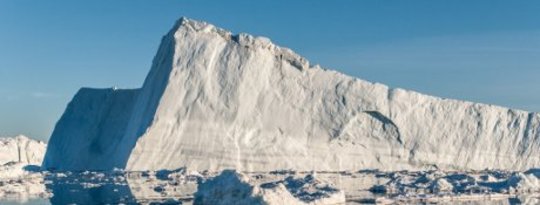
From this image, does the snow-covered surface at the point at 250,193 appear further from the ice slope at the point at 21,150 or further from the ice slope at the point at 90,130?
the ice slope at the point at 21,150

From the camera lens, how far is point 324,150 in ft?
90.8

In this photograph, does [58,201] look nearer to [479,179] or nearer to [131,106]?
[479,179]

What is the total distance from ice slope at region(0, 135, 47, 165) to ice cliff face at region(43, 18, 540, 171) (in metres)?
14.5

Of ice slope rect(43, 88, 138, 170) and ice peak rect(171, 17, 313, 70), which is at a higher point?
ice peak rect(171, 17, 313, 70)

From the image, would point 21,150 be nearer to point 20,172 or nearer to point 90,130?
point 90,130

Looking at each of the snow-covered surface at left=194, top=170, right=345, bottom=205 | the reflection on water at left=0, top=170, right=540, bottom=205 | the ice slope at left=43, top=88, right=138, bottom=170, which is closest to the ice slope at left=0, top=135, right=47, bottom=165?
the ice slope at left=43, top=88, right=138, bottom=170

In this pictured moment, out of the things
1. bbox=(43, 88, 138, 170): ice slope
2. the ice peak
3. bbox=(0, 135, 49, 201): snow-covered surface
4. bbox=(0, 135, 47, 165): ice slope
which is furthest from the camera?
bbox=(0, 135, 47, 165): ice slope

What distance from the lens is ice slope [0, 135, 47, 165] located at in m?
43.9

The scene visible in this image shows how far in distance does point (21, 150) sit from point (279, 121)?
958 inches

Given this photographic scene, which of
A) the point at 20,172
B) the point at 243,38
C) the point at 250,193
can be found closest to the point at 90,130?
the point at 20,172

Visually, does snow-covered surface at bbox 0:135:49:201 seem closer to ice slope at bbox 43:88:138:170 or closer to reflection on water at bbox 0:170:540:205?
reflection on water at bbox 0:170:540:205

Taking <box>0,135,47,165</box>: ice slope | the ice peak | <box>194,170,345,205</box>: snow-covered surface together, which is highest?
the ice peak

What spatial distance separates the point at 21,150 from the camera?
4678 centimetres

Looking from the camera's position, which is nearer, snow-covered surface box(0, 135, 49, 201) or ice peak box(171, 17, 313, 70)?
snow-covered surface box(0, 135, 49, 201)
